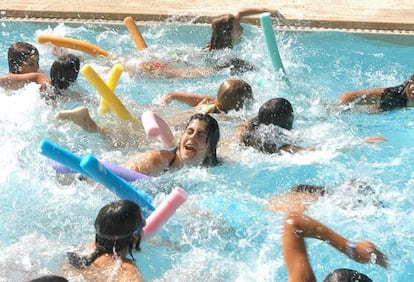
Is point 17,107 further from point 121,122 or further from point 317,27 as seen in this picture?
A: point 317,27

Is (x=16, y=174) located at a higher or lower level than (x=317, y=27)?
higher

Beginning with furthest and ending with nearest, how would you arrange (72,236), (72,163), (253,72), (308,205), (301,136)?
(253,72)
(301,136)
(308,205)
(72,236)
(72,163)

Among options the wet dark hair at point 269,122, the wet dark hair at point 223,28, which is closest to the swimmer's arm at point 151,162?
the wet dark hair at point 269,122

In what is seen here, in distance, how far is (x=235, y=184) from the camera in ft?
17.7

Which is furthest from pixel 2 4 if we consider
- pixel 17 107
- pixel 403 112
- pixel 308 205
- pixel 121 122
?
pixel 308 205

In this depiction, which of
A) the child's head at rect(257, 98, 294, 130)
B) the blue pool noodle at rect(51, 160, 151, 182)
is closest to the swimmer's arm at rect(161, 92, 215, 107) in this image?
the child's head at rect(257, 98, 294, 130)

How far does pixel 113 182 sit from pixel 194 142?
1.15 meters

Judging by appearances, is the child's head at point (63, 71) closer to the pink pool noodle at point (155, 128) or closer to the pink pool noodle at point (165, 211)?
the pink pool noodle at point (155, 128)

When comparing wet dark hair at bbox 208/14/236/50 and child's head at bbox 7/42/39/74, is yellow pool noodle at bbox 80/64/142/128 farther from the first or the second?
wet dark hair at bbox 208/14/236/50

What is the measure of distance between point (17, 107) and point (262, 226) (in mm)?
2525

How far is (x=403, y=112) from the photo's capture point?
667cm

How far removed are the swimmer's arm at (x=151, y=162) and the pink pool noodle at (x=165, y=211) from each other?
1250mm

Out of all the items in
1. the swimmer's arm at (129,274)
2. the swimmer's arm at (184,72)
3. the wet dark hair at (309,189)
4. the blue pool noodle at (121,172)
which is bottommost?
the swimmer's arm at (184,72)

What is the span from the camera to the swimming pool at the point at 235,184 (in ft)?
14.3
